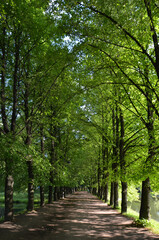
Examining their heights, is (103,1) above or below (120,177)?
above

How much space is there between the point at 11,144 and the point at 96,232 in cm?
575

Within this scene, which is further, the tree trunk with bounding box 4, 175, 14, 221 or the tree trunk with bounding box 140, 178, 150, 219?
the tree trunk with bounding box 140, 178, 150, 219

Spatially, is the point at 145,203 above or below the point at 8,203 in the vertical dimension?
below

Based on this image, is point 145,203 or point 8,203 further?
point 145,203

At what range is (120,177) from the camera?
446 inches

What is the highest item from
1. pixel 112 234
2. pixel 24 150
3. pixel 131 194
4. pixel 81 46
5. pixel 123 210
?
pixel 81 46

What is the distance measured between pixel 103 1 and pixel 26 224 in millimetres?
11040

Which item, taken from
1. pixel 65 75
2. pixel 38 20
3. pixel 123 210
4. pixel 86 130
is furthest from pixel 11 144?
pixel 86 130

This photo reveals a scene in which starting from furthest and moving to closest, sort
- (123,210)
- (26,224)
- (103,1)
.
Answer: (123,210) → (26,224) → (103,1)

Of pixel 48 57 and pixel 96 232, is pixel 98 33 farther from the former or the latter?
pixel 96 232

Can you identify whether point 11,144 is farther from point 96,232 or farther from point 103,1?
point 103,1

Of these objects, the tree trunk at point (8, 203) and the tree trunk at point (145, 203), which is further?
the tree trunk at point (145, 203)

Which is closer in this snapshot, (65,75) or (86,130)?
(65,75)

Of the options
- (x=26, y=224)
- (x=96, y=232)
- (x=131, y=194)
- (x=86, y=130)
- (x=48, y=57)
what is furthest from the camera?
(x=131, y=194)
